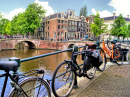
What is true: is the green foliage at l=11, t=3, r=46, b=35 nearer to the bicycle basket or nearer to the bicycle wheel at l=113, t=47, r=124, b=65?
the bicycle wheel at l=113, t=47, r=124, b=65

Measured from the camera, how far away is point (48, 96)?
6.54 ft

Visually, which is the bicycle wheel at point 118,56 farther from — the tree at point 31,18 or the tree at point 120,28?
the tree at point 31,18

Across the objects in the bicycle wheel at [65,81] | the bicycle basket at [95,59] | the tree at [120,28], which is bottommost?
the bicycle wheel at [65,81]

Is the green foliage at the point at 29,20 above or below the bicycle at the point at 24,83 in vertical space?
above

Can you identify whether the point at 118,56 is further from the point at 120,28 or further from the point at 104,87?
the point at 120,28

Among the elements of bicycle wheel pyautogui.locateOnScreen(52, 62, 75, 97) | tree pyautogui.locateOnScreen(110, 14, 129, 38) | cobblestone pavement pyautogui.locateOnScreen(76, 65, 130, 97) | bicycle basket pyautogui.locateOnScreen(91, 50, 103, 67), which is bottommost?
cobblestone pavement pyautogui.locateOnScreen(76, 65, 130, 97)

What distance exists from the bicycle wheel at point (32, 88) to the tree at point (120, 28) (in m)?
31.2

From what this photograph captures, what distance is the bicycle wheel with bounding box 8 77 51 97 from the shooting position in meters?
1.53

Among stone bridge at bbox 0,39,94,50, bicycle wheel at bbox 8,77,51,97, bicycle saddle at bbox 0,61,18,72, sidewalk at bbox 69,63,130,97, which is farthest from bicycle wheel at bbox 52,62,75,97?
stone bridge at bbox 0,39,94,50

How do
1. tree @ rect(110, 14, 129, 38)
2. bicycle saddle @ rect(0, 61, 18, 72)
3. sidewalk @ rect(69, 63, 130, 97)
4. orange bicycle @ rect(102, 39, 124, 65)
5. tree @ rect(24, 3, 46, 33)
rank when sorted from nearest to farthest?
bicycle saddle @ rect(0, 61, 18, 72), sidewalk @ rect(69, 63, 130, 97), orange bicycle @ rect(102, 39, 124, 65), tree @ rect(110, 14, 129, 38), tree @ rect(24, 3, 46, 33)

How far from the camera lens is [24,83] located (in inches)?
63.7

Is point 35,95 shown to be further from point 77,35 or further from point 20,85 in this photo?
point 77,35

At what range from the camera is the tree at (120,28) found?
30.4 m

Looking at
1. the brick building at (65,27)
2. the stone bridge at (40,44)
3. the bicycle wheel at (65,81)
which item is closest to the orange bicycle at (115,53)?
the bicycle wheel at (65,81)
